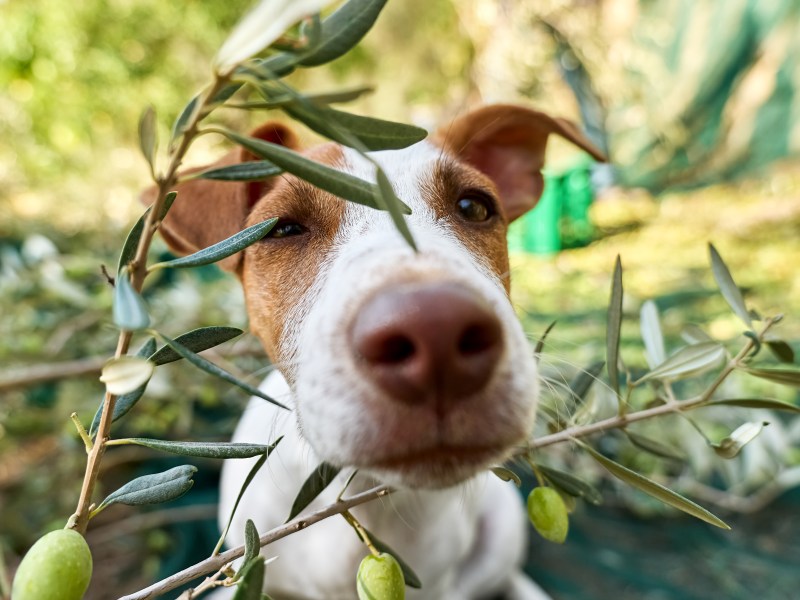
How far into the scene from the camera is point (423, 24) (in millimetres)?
8398

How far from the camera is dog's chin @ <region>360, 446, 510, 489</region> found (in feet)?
2.34

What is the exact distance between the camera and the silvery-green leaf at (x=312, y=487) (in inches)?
32.0

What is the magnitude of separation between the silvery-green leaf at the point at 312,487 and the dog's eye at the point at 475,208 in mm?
672

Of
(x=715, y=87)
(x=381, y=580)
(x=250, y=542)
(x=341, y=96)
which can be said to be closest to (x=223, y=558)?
(x=250, y=542)

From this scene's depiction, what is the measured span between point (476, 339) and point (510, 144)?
A: 121cm

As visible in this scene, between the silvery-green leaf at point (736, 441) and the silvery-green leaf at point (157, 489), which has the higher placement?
the silvery-green leaf at point (157, 489)

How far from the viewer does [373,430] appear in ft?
2.32

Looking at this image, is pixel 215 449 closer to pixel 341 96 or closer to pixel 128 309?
pixel 128 309

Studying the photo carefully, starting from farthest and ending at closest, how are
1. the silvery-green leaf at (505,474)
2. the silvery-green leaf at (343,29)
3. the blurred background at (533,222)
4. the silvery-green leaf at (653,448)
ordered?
the blurred background at (533,222) → the silvery-green leaf at (653,448) → the silvery-green leaf at (505,474) → the silvery-green leaf at (343,29)

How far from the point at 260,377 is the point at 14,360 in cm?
96

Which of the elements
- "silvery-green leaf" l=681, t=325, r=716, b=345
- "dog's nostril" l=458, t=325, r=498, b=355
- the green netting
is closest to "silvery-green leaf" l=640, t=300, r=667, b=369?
"silvery-green leaf" l=681, t=325, r=716, b=345

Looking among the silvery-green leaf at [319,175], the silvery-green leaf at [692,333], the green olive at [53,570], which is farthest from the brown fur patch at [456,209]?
the green olive at [53,570]

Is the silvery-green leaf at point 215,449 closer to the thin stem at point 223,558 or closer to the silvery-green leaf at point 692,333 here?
the thin stem at point 223,558

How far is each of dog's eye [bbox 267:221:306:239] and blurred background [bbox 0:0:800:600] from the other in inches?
22.4
